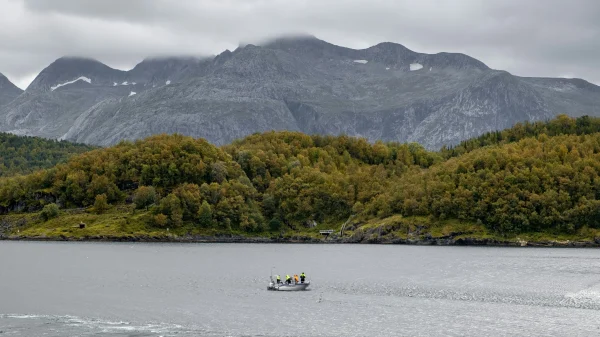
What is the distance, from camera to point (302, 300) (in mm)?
124625

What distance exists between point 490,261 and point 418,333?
108 metres

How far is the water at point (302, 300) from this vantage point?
98188mm

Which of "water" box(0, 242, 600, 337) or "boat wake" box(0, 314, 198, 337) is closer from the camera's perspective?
"boat wake" box(0, 314, 198, 337)

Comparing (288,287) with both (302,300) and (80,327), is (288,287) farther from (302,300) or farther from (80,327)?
(80,327)

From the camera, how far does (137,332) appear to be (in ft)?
308

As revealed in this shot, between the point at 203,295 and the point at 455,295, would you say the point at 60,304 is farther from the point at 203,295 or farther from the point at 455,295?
the point at 455,295

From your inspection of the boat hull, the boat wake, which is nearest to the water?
the boat wake

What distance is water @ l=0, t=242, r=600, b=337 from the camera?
98188 millimetres

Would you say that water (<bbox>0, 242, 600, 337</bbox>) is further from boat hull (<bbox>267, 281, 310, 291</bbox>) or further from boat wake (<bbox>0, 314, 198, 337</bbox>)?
boat hull (<bbox>267, 281, 310, 291</bbox>)

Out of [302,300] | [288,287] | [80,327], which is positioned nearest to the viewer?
[80,327]

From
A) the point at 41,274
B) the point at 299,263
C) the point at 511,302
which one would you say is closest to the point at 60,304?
the point at 41,274

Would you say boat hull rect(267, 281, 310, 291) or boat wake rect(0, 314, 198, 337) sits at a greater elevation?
boat hull rect(267, 281, 310, 291)

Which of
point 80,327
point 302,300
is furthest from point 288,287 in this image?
point 80,327

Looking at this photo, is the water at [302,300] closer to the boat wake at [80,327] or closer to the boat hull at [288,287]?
the boat wake at [80,327]
